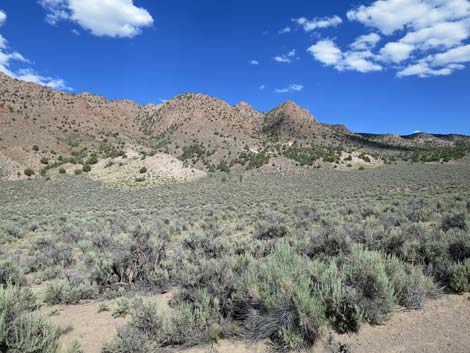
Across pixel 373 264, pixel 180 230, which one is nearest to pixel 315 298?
pixel 373 264

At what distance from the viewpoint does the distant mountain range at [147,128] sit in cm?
5009

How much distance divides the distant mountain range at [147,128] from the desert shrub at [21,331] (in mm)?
44156

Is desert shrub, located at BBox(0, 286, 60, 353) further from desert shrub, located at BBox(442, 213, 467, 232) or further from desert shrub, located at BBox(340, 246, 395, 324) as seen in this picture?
desert shrub, located at BBox(442, 213, 467, 232)

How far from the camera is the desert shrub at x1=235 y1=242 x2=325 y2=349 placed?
401 centimetres

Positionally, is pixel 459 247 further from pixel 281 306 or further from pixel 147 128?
pixel 147 128

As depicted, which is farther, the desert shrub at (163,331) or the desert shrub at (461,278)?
the desert shrub at (461,278)

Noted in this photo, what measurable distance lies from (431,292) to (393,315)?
0.94 meters

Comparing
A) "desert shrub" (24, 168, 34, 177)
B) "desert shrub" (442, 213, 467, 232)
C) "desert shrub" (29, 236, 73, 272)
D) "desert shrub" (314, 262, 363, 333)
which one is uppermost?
"desert shrub" (24, 168, 34, 177)

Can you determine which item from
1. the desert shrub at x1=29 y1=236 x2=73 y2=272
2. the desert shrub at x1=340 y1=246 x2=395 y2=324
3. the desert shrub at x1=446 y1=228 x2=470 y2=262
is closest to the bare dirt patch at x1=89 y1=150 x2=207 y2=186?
the desert shrub at x1=29 y1=236 x2=73 y2=272

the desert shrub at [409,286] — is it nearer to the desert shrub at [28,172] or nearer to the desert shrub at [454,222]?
the desert shrub at [454,222]

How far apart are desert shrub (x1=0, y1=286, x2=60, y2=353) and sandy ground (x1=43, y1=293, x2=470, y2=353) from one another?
0.44 meters

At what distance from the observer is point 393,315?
176 inches

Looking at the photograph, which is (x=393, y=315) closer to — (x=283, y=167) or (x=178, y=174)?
(x=178, y=174)

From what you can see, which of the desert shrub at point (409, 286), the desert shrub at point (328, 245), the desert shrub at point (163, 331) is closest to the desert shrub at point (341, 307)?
the desert shrub at point (409, 286)
